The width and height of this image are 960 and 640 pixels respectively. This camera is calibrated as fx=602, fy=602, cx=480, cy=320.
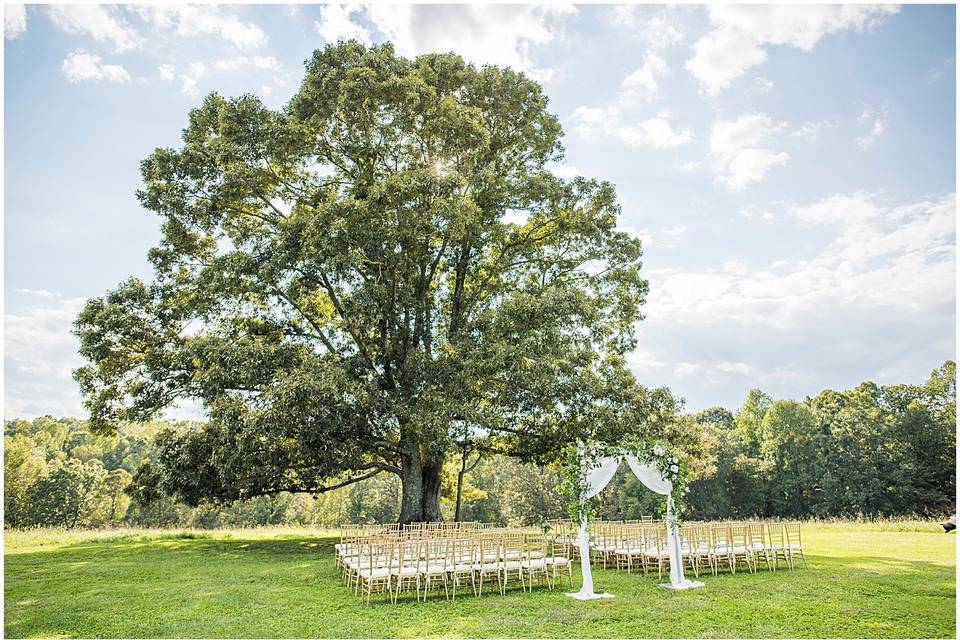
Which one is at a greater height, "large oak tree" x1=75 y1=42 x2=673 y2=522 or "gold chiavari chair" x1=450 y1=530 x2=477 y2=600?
"large oak tree" x1=75 y1=42 x2=673 y2=522

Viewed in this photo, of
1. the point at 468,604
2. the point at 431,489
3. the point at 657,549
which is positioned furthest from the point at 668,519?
the point at 431,489

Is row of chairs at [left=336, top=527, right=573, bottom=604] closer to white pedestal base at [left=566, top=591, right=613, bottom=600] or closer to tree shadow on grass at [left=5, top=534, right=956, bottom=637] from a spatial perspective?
tree shadow on grass at [left=5, top=534, right=956, bottom=637]

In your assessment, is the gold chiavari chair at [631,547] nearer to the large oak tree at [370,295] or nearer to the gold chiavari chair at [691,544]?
the gold chiavari chair at [691,544]

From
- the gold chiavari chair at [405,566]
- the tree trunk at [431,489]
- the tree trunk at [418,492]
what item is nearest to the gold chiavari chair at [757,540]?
the gold chiavari chair at [405,566]

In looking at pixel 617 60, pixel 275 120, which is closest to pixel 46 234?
pixel 275 120

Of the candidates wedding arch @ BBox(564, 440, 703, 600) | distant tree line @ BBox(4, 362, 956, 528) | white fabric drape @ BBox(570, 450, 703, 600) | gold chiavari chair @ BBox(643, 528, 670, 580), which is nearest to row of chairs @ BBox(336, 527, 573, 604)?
white fabric drape @ BBox(570, 450, 703, 600)

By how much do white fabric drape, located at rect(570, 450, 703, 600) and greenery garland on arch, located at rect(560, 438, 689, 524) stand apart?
67 mm

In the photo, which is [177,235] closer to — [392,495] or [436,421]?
[436,421]

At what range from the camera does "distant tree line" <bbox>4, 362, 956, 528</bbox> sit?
33.8 meters

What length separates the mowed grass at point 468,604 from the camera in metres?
6.91

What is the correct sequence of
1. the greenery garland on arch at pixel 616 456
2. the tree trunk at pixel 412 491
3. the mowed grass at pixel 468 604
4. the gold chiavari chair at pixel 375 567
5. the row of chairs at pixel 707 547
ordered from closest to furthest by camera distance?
the mowed grass at pixel 468 604
the gold chiavari chair at pixel 375 567
the greenery garland on arch at pixel 616 456
the row of chairs at pixel 707 547
the tree trunk at pixel 412 491

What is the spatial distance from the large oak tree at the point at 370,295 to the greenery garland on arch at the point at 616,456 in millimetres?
4172

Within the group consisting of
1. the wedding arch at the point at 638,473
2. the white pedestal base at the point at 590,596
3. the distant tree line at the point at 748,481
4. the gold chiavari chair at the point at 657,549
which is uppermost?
the wedding arch at the point at 638,473

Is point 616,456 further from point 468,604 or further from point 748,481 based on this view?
point 748,481
